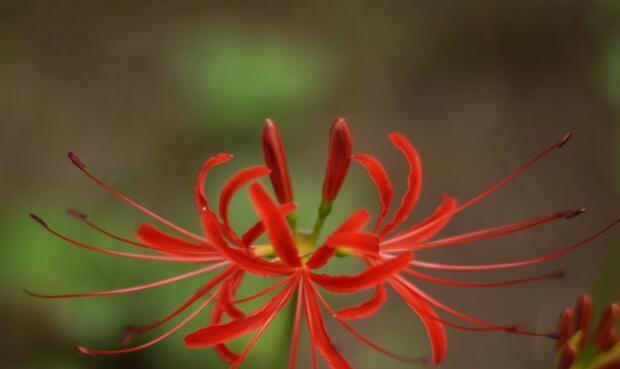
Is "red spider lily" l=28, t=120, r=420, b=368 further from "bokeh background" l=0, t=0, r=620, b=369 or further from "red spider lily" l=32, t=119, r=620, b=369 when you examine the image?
"bokeh background" l=0, t=0, r=620, b=369

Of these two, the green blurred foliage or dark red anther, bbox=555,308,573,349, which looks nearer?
dark red anther, bbox=555,308,573,349

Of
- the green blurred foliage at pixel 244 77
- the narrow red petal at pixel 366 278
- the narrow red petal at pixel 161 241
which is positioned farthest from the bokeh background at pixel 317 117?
the narrow red petal at pixel 366 278

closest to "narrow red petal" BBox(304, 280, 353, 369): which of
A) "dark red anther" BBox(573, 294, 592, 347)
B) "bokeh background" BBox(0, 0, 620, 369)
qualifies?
"dark red anther" BBox(573, 294, 592, 347)

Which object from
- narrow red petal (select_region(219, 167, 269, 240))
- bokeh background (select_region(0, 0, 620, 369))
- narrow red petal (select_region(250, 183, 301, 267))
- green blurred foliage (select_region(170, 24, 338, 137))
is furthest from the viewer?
green blurred foliage (select_region(170, 24, 338, 137))

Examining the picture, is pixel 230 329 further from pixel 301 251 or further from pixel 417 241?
pixel 417 241

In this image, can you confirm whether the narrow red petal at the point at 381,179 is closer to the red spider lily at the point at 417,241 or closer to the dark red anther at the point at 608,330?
the red spider lily at the point at 417,241

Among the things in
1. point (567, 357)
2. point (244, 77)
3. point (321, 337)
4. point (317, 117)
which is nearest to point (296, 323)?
point (321, 337)
